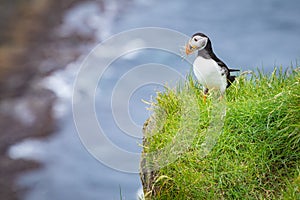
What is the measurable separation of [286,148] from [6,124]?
3.14ft

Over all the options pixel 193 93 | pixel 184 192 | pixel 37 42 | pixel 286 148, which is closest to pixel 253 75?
pixel 193 93

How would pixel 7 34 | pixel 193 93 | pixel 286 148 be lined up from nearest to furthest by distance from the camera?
pixel 286 148 → pixel 7 34 → pixel 193 93

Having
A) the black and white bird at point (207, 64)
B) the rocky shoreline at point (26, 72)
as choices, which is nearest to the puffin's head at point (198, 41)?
the black and white bird at point (207, 64)

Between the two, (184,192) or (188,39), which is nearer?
(184,192)

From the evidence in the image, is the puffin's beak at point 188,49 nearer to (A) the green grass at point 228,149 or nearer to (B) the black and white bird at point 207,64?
(B) the black and white bird at point 207,64

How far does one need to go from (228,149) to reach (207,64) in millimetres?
290

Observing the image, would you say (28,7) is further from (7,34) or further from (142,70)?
(142,70)

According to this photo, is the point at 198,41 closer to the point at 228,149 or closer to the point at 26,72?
the point at 228,149

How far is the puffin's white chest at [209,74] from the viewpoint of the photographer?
1705 millimetres

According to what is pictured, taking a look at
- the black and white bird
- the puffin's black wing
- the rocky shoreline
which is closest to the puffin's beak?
the black and white bird

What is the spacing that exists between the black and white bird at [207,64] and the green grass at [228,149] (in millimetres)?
68

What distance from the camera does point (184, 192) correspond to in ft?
5.27

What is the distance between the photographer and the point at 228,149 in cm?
165

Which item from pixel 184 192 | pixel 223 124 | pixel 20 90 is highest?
pixel 20 90
